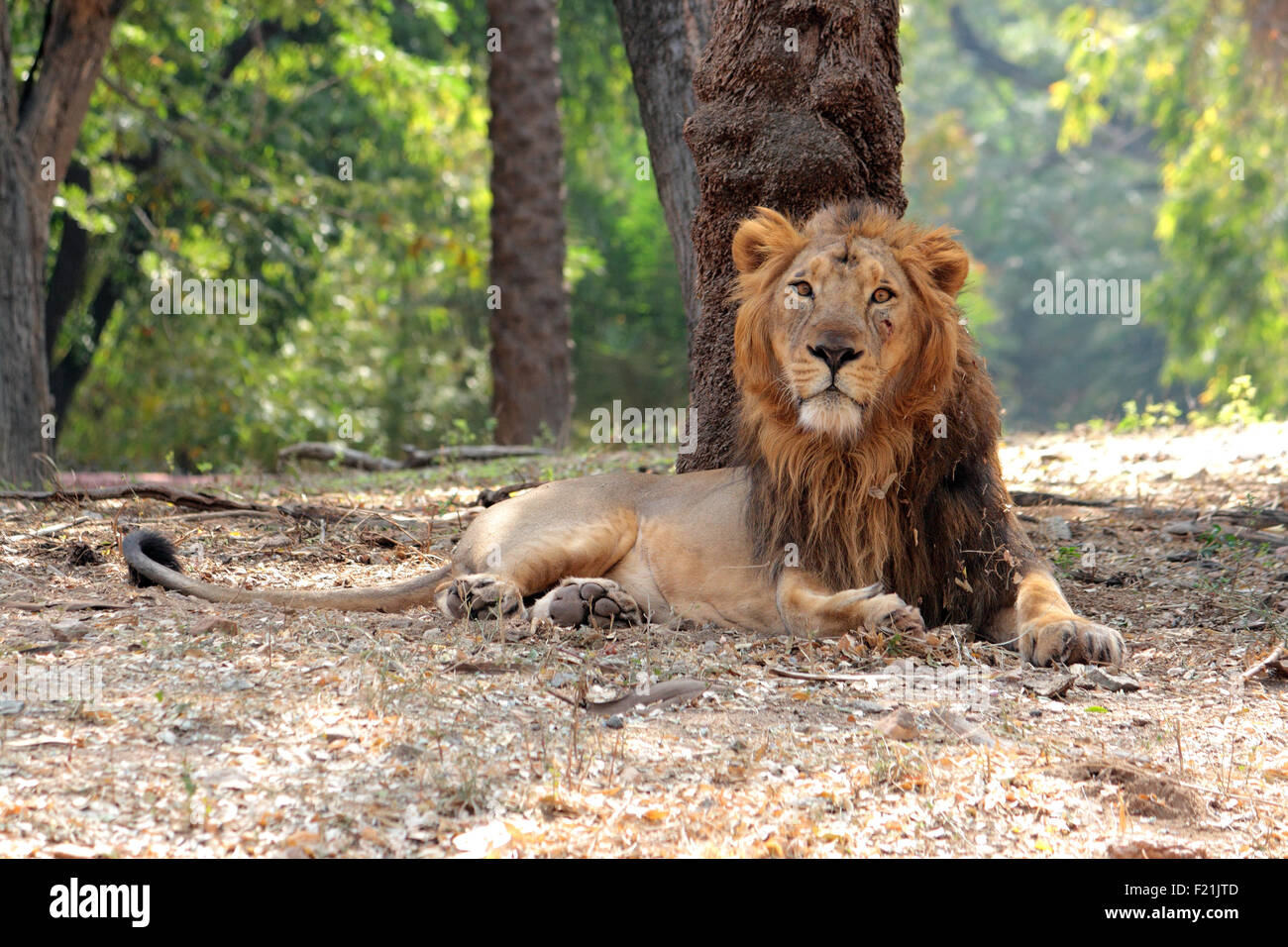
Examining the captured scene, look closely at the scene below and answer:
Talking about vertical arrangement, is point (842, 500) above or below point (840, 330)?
below

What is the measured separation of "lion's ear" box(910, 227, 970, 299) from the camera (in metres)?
4.79

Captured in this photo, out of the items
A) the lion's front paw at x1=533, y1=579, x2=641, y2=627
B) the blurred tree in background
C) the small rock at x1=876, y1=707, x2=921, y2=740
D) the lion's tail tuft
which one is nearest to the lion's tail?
the lion's tail tuft

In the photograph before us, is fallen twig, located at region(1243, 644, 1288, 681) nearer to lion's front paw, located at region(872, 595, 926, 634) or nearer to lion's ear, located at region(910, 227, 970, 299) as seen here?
lion's front paw, located at region(872, 595, 926, 634)

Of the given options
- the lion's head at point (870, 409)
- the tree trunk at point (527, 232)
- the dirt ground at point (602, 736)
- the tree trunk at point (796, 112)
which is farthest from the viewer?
the tree trunk at point (527, 232)

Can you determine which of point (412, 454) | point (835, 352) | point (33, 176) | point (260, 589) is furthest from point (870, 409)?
point (33, 176)

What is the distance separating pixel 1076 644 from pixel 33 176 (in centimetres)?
752

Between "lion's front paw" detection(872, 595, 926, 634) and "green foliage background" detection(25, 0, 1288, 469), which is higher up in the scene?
"green foliage background" detection(25, 0, 1288, 469)

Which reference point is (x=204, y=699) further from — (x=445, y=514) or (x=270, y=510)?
(x=445, y=514)

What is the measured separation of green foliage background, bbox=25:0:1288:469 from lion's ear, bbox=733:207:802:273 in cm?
480

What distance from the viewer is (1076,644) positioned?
4.34m

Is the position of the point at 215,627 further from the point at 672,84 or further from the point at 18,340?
the point at 18,340

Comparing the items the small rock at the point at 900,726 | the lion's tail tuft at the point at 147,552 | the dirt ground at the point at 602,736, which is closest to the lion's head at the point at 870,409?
the dirt ground at the point at 602,736

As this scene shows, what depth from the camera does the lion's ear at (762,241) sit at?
4.91 metres

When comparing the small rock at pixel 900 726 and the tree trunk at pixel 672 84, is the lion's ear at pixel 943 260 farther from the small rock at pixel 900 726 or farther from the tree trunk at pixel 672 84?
the tree trunk at pixel 672 84
